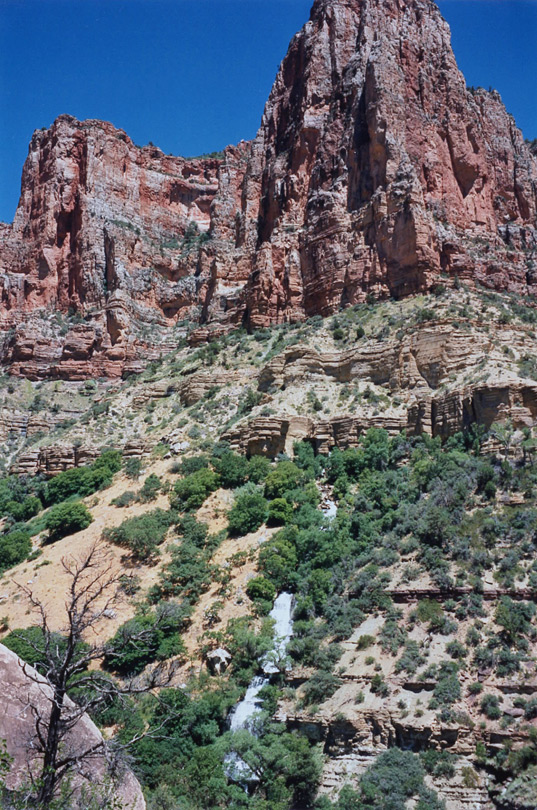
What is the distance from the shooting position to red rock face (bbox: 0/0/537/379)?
66.6 metres

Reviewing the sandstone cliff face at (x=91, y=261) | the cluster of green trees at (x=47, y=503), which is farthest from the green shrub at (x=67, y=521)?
the sandstone cliff face at (x=91, y=261)

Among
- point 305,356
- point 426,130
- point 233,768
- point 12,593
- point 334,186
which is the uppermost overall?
point 426,130

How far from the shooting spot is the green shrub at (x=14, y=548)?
47.8m

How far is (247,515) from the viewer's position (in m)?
44.9

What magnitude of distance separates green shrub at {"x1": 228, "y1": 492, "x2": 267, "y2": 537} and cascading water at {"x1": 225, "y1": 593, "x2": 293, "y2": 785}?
21.1 feet

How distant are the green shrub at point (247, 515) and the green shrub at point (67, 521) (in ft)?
33.6

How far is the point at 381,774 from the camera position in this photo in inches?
1056

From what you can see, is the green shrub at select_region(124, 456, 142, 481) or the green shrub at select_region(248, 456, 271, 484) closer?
the green shrub at select_region(248, 456, 271, 484)

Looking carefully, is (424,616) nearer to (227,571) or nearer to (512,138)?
(227,571)

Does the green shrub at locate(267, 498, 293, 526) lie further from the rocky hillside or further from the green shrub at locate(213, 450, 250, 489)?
the green shrub at locate(213, 450, 250, 489)

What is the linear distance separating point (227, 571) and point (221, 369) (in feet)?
87.8

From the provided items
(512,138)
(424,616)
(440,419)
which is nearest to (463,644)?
(424,616)

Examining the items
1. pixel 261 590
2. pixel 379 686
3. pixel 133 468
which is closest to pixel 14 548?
pixel 133 468

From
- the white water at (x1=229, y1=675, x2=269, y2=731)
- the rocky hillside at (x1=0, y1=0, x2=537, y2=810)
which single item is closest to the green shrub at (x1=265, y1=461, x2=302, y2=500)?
the rocky hillside at (x1=0, y1=0, x2=537, y2=810)
